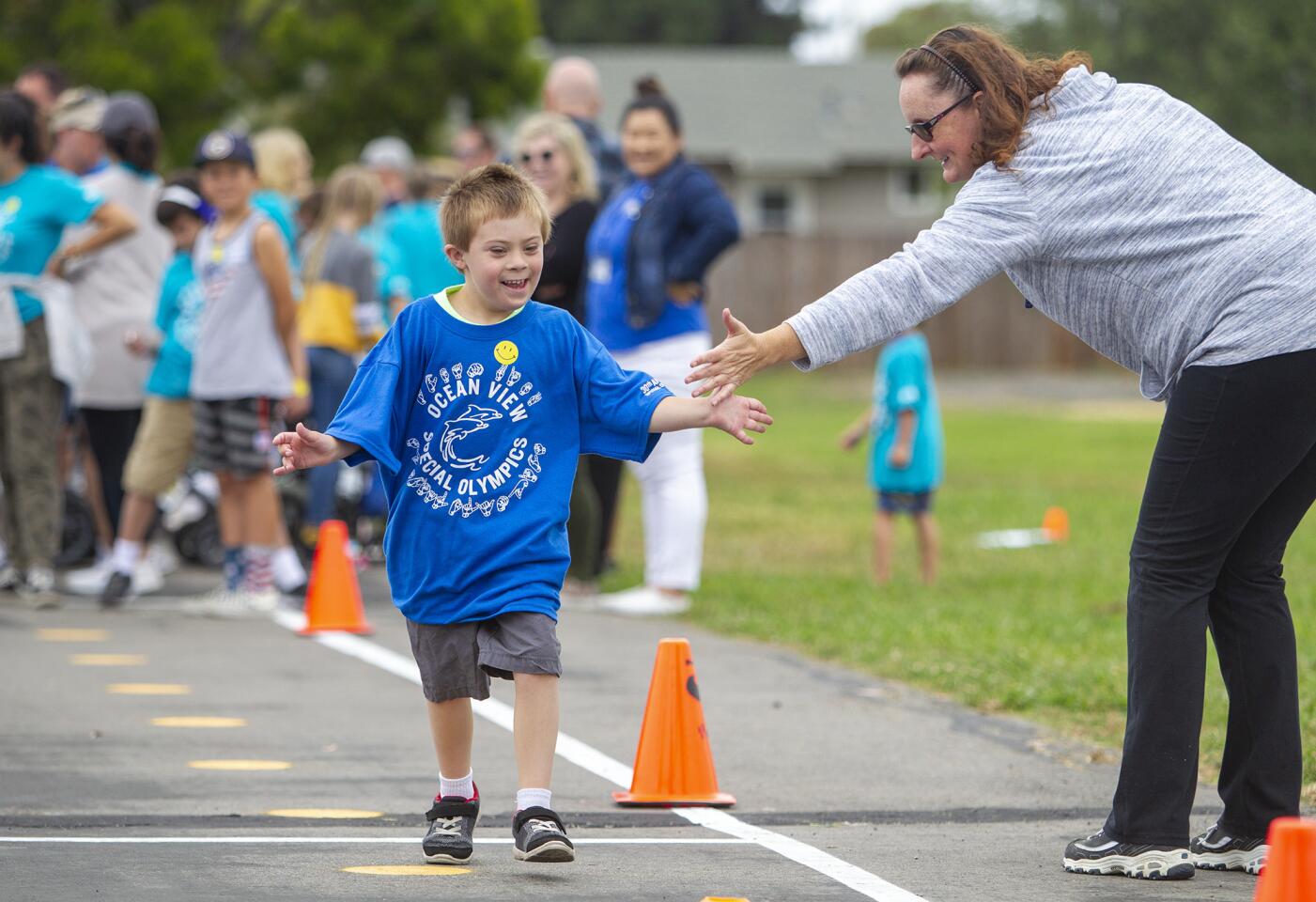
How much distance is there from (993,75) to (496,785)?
2678mm

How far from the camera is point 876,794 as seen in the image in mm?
5934

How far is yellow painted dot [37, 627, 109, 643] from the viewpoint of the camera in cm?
878

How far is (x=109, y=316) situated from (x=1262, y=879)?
8.04 meters

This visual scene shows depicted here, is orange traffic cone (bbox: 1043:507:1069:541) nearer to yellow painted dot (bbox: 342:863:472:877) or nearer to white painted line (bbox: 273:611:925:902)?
white painted line (bbox: 273:611:925:902)

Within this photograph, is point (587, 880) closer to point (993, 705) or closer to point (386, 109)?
point (993, 705)

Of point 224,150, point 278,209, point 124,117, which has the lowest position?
point 278,209

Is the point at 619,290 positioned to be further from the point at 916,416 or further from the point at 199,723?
the point at 199,723

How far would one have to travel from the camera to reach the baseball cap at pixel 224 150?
9.18 meters

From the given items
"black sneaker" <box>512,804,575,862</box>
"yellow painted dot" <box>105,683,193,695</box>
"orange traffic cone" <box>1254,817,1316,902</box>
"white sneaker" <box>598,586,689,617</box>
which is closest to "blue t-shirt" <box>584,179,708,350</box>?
"white sneaker" <box>598,586,689,617</box>

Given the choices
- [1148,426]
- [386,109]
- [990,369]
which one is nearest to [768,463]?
[1148,426]

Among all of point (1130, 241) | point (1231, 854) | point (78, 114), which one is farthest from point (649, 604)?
point (1130, 241)

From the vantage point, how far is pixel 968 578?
11922mm

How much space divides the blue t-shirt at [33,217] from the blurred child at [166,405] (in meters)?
0.45

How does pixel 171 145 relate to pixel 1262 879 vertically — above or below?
above
